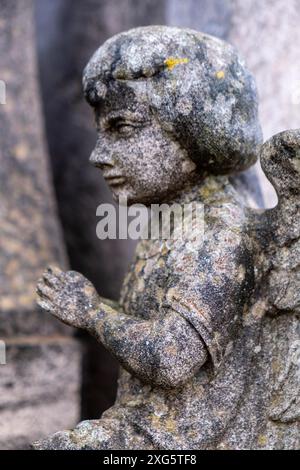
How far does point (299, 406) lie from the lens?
177 centimetres

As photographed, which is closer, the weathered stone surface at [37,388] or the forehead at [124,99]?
the forehead at [124,99]

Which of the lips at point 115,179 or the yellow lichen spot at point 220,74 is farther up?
the yellow lichen spot at point 220,74

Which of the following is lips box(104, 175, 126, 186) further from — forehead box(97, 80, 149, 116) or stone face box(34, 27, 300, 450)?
forehead box(97, 80, 149, 116)

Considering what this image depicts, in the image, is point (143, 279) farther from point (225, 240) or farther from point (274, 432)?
point (274, 432)

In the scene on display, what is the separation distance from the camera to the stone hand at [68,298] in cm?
183

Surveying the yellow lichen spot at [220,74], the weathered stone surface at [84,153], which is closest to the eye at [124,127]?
the yellow lichen spot at [220,74]

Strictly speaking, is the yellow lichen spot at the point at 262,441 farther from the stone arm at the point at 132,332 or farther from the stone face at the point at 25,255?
the stone face at the point at 25,255

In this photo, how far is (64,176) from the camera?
11.9 feet

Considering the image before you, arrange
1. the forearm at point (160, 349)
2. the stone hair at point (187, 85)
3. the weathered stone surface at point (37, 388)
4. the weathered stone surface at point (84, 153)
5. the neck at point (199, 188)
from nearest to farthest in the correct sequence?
the forearm at point (160, 349), the stone hair at point (187, 85), the neck at point (199, 188), the weathered stone surface at point (37, 388), the weathered stone surface at point (84, 153)

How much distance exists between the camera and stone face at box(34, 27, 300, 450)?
5.64 ft

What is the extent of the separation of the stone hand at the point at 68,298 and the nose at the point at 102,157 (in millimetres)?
276

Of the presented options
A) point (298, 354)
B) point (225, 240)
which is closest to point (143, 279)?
point (225, 240)

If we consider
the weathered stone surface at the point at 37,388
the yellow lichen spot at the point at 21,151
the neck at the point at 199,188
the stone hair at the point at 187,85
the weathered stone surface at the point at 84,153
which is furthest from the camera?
the weathered stone surface at the point at 84,153
